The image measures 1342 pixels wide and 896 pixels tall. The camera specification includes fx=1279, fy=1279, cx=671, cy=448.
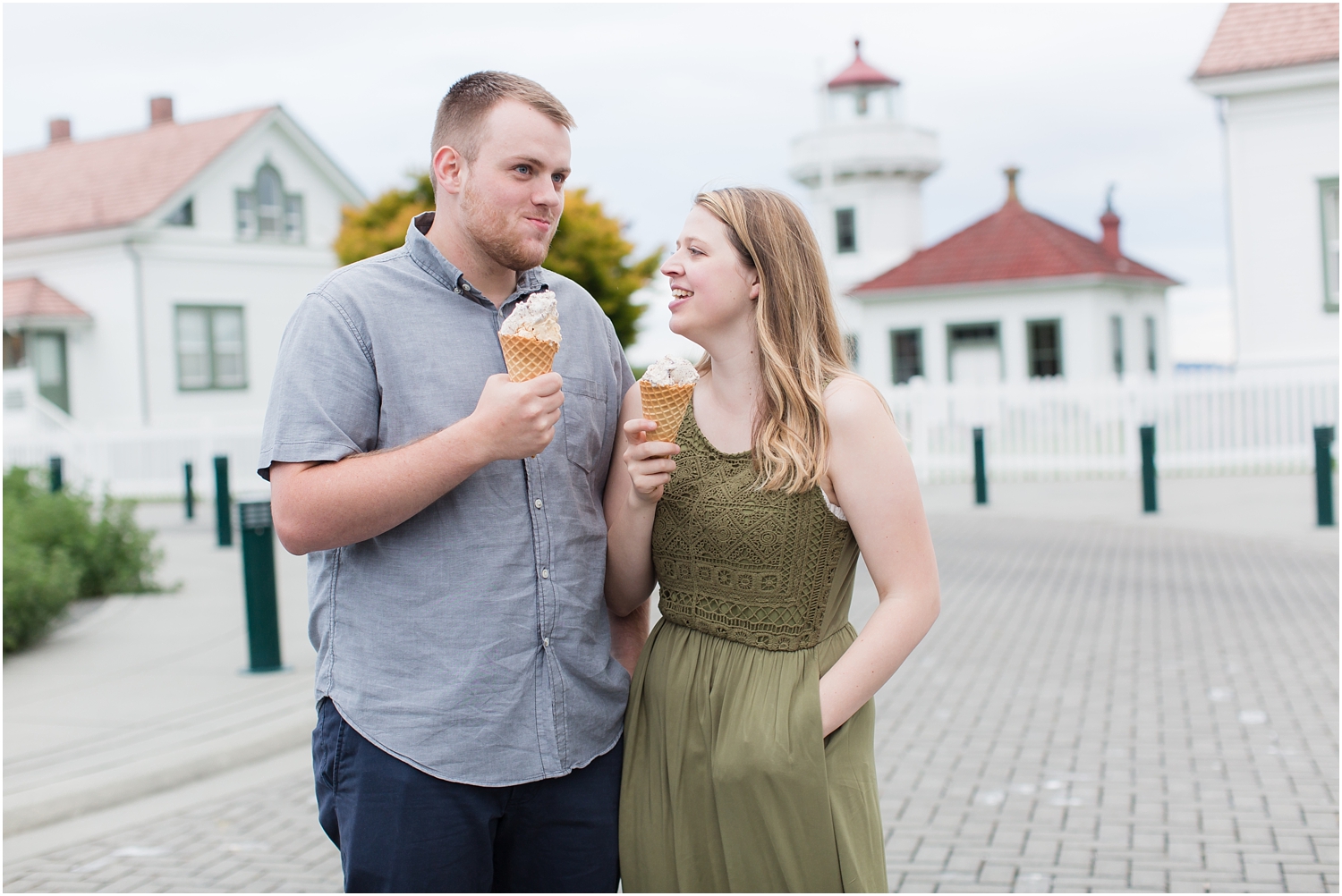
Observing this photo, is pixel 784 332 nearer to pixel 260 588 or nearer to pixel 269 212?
pixel 260 588

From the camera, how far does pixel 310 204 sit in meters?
30.1

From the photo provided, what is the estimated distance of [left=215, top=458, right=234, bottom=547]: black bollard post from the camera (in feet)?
46.5

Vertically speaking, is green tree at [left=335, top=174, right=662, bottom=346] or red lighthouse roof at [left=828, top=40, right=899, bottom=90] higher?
red lighthouse roof at [left=828, top=40, right=899, bottom=90]

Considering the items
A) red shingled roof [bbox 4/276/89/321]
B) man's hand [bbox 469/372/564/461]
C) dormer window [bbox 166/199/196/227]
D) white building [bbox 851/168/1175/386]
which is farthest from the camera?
white building [bbox 851/168/1175/386]

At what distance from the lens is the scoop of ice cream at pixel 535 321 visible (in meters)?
2.37

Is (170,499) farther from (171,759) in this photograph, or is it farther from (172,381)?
(171,759)

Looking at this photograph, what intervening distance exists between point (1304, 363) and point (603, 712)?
807 inches

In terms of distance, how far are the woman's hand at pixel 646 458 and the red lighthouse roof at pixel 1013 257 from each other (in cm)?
2812

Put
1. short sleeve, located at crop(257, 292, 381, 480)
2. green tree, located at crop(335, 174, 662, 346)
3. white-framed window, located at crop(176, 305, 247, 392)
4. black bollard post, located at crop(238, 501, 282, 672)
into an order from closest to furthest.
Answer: short sleeve, located at crop(257, 292, 381, 480), black bollard post, located at crop(238, 501, 282, 672), green tree, located at crop(335, 174, 662, 346), white-framed window, located at crop(176, 305, 247, 392)

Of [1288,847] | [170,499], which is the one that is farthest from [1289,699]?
[170,499]

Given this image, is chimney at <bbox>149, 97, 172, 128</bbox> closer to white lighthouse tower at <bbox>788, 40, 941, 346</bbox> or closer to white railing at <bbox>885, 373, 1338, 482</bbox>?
white lighthouse tower at <bbox>788, 40, 941, 346</bbox>

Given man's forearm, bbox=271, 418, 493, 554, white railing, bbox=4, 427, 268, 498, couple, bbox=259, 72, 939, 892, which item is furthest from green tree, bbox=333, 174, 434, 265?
man's forearm, bbox=271, 418, 493, 554

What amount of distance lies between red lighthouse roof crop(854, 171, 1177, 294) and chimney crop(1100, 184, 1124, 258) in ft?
0.07

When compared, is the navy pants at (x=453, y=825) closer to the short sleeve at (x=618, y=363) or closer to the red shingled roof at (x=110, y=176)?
the short sleeve at (x=618, y=363)
